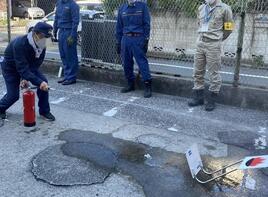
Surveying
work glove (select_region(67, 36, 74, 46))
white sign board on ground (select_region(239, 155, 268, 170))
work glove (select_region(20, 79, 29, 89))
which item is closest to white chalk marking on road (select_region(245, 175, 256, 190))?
white sign board on ground (select_region(239, 155, 268, 170))

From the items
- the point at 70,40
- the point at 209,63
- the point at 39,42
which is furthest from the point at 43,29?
the point at 209,63

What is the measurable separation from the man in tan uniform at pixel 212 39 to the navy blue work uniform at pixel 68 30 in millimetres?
2557

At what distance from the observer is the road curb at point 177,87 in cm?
648

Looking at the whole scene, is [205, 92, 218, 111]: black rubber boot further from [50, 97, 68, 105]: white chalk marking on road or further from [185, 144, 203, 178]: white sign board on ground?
[50, 97, 68, 105]: white chalk marking on road

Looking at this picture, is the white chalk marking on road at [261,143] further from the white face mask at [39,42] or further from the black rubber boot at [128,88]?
the white face mask at [39,42]

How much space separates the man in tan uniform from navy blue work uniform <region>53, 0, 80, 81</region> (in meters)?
2.56

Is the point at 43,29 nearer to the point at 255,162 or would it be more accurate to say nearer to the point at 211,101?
the point at 211,101

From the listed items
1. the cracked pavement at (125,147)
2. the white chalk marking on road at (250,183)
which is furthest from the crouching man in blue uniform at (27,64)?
the white chalk marking on road at (250,183)

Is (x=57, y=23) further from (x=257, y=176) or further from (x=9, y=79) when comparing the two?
(x=257, y=176)

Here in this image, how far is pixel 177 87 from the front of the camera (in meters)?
7.16

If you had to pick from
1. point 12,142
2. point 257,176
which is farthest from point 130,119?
point 257,176

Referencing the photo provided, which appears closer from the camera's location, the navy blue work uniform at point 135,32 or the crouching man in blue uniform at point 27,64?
the crouching man in blue uniform at point 27,64

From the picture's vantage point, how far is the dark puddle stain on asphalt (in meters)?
3.79

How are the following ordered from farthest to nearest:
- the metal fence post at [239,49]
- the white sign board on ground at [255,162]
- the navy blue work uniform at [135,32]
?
the navy blue work uniform at [135,32], the metal fence post at [239,49], the white sign board on ground at [255,162]
